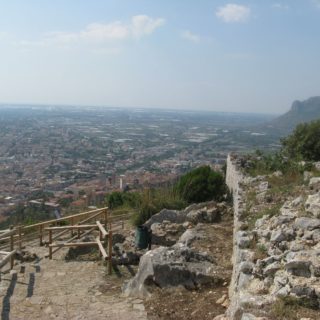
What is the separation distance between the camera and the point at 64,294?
8.23 meters

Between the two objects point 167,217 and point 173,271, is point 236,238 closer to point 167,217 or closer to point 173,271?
point 173,271

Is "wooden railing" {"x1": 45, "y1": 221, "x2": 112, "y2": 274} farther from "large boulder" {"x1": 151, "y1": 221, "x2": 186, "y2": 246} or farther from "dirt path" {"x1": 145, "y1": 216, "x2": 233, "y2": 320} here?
"dirt path" {"x1": 145, "y1": 216, "x2": 233, "y2": 320}

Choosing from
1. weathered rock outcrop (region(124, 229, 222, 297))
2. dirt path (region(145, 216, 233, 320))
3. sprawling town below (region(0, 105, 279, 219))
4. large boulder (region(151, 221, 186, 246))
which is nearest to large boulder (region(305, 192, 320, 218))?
dirt path (region(145, 216, 233, 320))

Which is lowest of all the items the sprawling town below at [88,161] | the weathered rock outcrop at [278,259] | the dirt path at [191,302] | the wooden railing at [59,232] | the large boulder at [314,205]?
the sprawling town below at [88,161]

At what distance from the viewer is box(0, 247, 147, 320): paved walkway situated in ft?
23.5

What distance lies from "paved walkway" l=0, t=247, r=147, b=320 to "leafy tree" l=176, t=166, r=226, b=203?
643cm

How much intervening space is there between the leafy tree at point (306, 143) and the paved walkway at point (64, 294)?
38.2ft

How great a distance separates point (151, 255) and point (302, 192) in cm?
325

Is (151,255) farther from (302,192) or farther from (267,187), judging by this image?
(267,187)

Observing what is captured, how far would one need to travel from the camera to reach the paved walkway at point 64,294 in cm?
717

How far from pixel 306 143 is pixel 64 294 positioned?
14.3m

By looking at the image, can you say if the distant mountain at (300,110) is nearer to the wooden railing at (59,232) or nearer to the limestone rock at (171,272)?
the wooden railing at (59,232)

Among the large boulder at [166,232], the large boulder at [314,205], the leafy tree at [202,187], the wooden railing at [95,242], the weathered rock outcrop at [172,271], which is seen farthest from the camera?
the leafy tree at [202,187]

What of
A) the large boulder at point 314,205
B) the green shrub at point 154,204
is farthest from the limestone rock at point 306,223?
the green shrub at point 154,204
